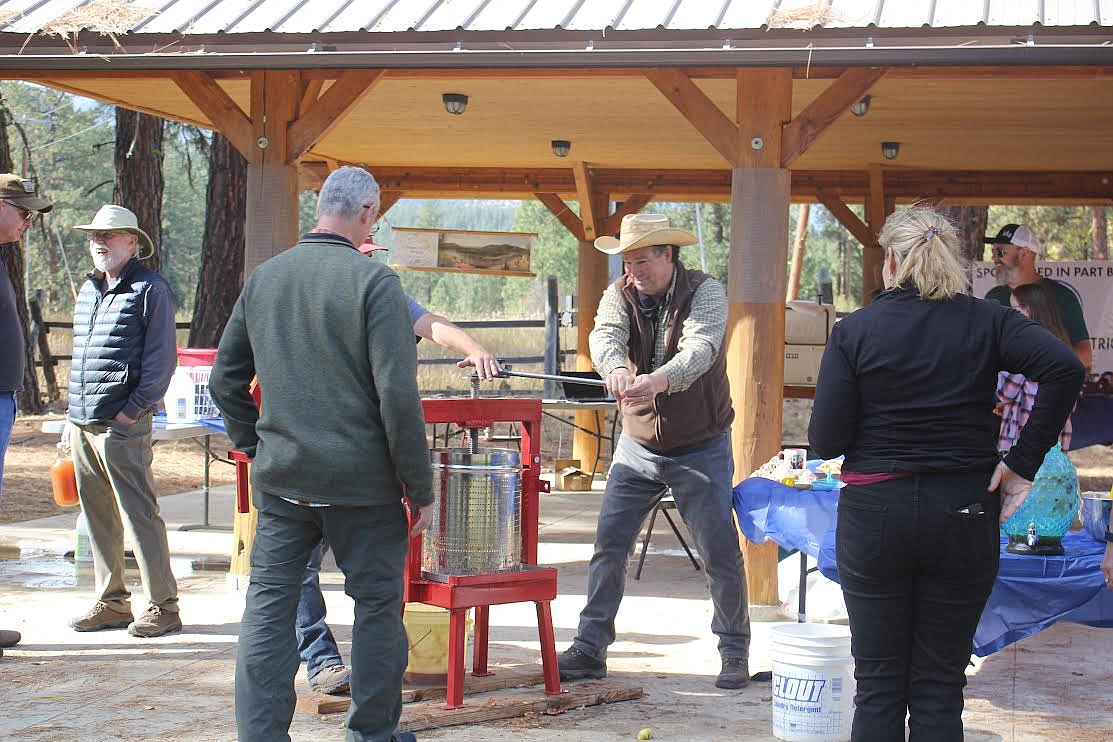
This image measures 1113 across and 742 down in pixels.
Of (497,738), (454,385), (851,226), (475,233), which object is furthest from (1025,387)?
(454,385)

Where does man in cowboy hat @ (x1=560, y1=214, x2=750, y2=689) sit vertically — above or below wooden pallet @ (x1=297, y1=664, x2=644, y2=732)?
above

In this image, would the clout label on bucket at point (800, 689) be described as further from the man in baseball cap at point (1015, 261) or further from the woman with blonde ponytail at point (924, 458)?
the man in baseball cap at point (1015, 261)

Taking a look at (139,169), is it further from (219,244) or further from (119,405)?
(119,405)

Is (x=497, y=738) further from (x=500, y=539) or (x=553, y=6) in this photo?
(x=553, y=6)

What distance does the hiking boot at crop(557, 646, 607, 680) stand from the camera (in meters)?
5.17

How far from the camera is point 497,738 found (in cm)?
441

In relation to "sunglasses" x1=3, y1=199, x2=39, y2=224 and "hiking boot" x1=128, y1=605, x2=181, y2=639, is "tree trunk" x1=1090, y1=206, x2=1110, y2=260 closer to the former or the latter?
"hiking boot" x1=128, y1=605, x2=181, y2=639

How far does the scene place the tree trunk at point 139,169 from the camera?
51.2ft

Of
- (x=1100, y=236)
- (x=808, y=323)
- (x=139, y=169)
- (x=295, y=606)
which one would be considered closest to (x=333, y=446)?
(x=295, y=606)

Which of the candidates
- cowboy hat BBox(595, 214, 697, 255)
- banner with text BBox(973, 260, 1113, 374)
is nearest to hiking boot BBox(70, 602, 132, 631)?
cowboy hat BBox(595, 214, 697, 255)

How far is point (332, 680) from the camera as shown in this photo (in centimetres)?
480

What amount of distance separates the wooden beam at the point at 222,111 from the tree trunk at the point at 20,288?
5.65 meters

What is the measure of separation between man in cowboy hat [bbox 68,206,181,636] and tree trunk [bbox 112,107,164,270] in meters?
10.0

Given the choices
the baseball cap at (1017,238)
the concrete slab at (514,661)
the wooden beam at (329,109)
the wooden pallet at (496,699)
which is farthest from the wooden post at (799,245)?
the wooden pallet at (496,699)
